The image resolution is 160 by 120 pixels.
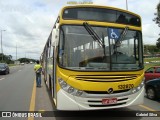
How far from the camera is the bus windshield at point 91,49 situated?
25.5 ft

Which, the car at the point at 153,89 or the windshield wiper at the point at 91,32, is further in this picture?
the car at the point at 153,89

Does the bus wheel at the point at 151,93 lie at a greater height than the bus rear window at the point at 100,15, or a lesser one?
lesser

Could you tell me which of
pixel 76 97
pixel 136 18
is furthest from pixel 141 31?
pixel 76 97

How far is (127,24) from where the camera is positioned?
27.8 ft

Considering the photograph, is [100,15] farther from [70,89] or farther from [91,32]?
[70,89]

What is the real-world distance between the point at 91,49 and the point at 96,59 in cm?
31

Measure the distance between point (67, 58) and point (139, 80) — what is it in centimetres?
222

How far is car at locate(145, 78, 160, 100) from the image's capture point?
38.0 ft

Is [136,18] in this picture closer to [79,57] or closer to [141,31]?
[141,31]

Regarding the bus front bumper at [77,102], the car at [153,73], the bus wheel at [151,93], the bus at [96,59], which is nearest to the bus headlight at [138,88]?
the bus at [96,59]

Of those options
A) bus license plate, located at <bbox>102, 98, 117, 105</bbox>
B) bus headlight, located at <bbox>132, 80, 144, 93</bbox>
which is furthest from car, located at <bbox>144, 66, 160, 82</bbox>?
bus license plate, located at <bbox>102, 98, 117, 105</bbox>

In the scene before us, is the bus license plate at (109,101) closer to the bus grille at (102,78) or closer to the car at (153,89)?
the bus grille at (102,78)

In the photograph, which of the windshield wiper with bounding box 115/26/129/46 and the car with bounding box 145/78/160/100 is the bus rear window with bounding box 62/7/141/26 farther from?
the car with bounding box 145/78/160/100

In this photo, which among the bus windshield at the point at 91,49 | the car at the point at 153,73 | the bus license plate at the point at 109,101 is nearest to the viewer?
the bus license plate at the point at 109,101
